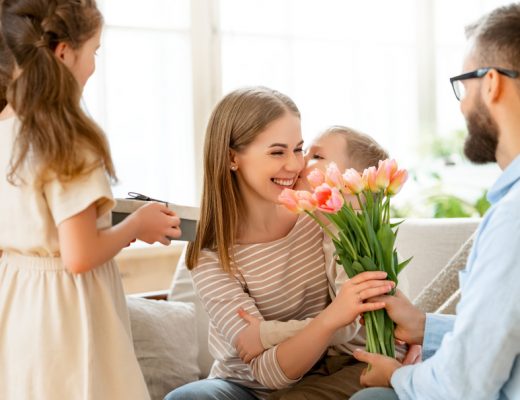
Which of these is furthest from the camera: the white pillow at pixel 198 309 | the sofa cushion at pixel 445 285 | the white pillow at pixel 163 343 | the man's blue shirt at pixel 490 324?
the white pillow at pixel 198 309

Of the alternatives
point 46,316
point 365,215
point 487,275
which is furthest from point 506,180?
point 46,316

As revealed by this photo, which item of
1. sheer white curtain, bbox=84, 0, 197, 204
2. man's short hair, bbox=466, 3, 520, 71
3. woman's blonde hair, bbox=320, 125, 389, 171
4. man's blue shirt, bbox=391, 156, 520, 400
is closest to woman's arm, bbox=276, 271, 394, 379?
man's blue shirt, bbox=391, 156, 520, 400

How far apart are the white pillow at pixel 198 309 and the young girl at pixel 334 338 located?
2.67ft

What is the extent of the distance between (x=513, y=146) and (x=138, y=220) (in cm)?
88

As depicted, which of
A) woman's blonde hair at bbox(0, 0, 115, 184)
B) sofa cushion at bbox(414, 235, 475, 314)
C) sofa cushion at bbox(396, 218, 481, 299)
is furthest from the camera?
sofa cushion at bbox(396, 218, 481, 299)

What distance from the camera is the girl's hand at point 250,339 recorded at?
7.47 feet

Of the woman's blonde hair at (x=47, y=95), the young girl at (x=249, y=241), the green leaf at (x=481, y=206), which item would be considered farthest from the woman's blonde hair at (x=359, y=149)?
the green leaf at (x=481, y=206)

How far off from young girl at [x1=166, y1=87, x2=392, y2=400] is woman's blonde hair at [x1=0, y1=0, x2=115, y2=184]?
66 centimetres

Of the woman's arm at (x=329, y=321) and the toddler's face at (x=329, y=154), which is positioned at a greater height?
the toddler's face at (x=329, y=154)

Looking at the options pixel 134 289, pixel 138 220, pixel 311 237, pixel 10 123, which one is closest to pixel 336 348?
pixel 311 237

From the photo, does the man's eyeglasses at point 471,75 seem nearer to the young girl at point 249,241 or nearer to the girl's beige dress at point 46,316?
the young girl at point 249,241

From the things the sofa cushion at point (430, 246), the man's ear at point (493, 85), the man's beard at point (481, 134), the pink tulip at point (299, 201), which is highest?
the man's ear at point (493, 85)

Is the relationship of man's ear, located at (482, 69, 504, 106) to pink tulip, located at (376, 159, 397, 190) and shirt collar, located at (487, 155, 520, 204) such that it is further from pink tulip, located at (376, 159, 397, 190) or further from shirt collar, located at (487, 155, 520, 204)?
pink tulip, located at (376, 159, 397, 190)

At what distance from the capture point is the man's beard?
178 cm
